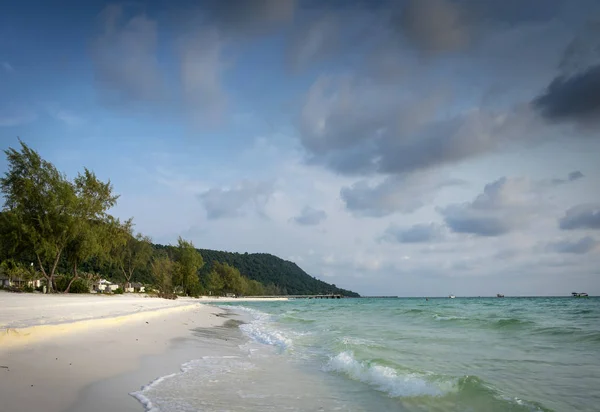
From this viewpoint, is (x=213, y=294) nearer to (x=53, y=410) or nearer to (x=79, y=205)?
(x=79, y=205)

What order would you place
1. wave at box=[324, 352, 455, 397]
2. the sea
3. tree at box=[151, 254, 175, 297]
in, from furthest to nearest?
1. tree at box=[151, 254, 175, 297]
2. wave at box=[324, 352, 455, 397]
3. the sea

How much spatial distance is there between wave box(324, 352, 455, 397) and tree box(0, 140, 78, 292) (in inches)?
1552

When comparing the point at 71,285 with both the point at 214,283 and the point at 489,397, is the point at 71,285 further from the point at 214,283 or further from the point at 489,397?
the point at 214,283

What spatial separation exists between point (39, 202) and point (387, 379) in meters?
43.4

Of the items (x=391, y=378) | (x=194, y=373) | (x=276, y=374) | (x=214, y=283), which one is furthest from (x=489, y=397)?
(x=214, y=283)

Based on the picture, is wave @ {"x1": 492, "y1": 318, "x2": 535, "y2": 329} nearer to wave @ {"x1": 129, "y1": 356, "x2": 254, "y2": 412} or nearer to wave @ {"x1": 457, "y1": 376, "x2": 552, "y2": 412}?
wave @ {"x1": 457, "y1": 376, "x2": 552, "y2": 412}

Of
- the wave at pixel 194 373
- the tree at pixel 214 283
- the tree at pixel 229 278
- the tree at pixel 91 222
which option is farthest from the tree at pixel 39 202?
the tree at pixel 229 278

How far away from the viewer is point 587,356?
1152 cm

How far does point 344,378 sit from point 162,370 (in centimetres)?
414

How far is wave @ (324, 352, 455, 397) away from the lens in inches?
302

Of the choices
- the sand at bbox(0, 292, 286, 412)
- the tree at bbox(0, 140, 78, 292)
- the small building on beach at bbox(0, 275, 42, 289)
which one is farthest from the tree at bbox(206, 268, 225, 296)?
the sand at bbox(0, 292, 286, 412)

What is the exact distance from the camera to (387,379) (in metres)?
8.70

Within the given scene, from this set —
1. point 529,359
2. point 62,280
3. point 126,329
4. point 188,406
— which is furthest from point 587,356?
point 62,280

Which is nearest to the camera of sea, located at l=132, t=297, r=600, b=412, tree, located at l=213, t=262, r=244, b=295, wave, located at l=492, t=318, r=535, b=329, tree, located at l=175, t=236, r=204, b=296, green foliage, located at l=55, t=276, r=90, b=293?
sea, located at l=132, t=297, r=600, b=412
